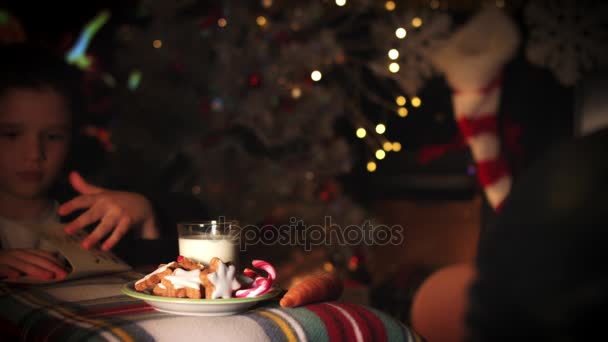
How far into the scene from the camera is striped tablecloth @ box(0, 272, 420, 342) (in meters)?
0.57

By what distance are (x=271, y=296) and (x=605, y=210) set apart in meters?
0.43

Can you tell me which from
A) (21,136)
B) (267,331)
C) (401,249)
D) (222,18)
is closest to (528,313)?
(267,331)

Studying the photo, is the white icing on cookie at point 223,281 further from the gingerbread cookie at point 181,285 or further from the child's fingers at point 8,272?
the child's fingers at point 8,272

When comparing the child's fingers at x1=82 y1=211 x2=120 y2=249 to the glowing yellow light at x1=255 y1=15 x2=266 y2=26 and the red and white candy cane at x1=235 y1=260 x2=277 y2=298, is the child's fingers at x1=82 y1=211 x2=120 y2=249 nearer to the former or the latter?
the red and white candy cane at x1=235 y1=260 x2=277 y2=298

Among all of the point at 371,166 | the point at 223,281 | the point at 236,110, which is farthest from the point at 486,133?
the point at 223,281

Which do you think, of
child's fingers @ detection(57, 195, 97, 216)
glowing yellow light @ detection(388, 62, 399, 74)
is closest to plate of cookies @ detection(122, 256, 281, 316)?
child's fingers @ detection(57, 195, 97, 216)

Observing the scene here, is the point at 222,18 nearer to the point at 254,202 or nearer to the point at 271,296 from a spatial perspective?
→ the point at 254,202

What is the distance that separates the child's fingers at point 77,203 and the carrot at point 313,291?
1.38ft

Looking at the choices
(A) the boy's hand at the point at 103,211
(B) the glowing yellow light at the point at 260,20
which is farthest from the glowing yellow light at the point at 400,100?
(A) the boy's hand at the point at 103,211

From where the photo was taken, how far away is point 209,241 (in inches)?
30.1

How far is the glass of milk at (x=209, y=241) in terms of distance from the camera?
0.77 m

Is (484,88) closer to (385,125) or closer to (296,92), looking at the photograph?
(385,125)

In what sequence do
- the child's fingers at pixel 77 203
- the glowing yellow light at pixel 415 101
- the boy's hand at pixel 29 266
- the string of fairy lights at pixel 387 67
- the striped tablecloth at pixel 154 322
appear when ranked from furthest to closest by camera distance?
1. the glowing yellow light at pixel 415 101
2. the string of fairy lights at pixel 387 67
3. the child's fingers at pixel 77 203
4. the boy's hand at pixel 29 266
5. the striped tablecloth at pixel 154 322

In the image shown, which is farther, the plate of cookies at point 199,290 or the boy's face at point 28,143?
the boy's face at point 28,143
